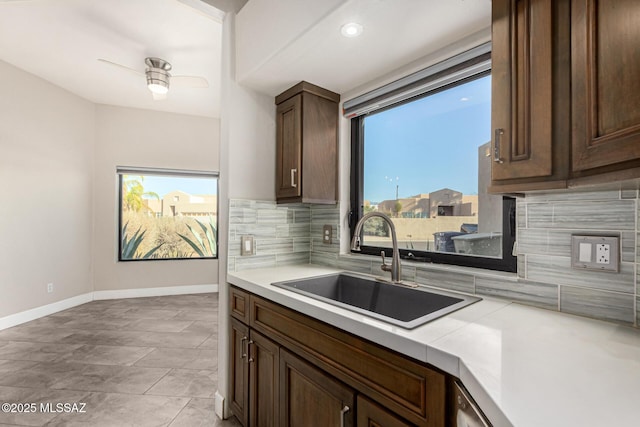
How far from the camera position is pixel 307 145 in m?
1.96

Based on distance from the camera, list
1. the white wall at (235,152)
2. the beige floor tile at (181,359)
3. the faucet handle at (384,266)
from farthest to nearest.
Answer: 1. the beige floor tile at (181,359)
2. the white wall at (235,152)
3. the faucet handle at (384,266)

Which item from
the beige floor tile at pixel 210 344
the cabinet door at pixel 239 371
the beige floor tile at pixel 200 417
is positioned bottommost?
the beige floor tile at pixel 210 344

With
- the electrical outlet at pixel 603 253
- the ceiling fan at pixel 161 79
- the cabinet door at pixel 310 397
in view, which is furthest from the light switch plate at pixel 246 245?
the ceiling fan at pixel 161 79

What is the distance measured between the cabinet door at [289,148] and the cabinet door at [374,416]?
1230mm

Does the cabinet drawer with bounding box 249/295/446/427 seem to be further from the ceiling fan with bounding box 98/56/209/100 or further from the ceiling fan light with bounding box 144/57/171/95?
the ceiling fan light with bounding box 144/57/171/95

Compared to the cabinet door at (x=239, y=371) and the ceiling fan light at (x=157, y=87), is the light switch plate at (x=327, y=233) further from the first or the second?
the ceiling fan light at (x=157, y=87)

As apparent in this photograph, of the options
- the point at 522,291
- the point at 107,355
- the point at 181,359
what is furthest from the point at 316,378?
the point at 107,355

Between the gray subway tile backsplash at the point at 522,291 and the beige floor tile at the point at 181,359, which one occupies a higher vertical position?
the gray subway tile backsplash at the point at 522,291

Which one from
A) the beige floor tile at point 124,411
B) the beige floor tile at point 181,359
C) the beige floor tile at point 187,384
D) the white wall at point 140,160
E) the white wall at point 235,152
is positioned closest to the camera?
the beige floor tile at point 124,411

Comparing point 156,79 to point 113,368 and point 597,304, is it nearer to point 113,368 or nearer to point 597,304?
point 113,368

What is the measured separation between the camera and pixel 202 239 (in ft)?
16.2

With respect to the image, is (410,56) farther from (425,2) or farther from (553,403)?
(553,403)

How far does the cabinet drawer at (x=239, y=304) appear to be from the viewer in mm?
1665

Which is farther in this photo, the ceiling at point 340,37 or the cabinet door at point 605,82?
the ceiling at point 340,37
